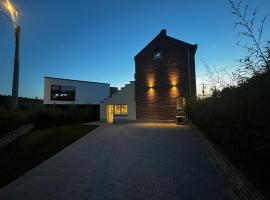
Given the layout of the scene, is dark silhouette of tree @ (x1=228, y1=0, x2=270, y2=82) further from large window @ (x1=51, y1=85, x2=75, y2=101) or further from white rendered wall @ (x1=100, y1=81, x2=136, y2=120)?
large window @ (x1=51, y1=85, x2=75, y2=101)

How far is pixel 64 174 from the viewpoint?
168 inches

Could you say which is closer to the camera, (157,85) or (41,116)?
(41,116)

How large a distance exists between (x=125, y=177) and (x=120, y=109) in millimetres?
13257

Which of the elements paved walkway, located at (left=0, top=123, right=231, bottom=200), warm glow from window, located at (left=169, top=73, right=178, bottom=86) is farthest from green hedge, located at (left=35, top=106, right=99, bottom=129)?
warm glow from window, located at (left=169, top=73, right=178, bottom=86)

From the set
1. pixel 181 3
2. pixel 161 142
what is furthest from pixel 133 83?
pixel 161 142

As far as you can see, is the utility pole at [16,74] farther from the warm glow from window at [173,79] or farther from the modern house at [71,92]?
the modern house at [71,92]

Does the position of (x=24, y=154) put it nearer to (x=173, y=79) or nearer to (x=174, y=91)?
(x=174, y=91)

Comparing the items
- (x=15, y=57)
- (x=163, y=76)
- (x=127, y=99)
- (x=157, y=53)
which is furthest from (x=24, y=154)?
(x=157, y=53)

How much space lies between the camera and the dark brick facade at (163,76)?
46.2 feet

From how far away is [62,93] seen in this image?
22219mm

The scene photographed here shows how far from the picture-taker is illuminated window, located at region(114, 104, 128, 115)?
16.8m

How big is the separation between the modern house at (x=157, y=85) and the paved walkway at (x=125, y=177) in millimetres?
8573

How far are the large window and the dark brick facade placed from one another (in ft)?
36.2

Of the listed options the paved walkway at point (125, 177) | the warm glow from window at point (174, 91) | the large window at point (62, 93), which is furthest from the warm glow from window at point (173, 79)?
the large window at point (62, 93)
